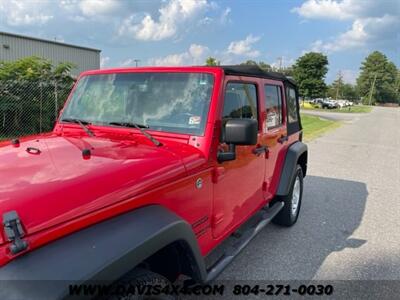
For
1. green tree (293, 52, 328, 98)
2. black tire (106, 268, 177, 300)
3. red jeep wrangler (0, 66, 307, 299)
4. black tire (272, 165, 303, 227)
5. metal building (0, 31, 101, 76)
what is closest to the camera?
red jeep wrangler (0, 66, 307, 299)

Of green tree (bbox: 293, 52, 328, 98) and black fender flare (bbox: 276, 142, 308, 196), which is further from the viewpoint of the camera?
green tree (bbox: 293, 52, 328, 98)

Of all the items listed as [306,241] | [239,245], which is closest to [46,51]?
[306,241]

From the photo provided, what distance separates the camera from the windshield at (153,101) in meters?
2.79

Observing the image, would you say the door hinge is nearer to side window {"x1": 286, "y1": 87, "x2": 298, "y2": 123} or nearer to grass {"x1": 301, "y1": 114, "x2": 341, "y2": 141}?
side window {"x1": 286, "y1": 87, "x2": 298, "y2": 123}

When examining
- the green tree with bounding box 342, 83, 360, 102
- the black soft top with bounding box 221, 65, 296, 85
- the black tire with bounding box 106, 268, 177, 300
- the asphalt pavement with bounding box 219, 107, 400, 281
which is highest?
the green tree with bounding box 342, 83, 360, 102

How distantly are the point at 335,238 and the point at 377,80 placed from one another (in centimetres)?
12002

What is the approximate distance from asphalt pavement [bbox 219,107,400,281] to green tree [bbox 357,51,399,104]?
111m

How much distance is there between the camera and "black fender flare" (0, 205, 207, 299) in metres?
1.43

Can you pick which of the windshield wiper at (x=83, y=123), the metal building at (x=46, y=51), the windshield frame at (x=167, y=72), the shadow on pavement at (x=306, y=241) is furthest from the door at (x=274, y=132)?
the metal building at (x=46, y=51)

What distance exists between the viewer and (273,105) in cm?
422

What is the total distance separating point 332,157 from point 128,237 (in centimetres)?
986

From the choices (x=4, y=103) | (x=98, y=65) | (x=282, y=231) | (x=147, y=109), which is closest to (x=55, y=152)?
(x=147, y=109)

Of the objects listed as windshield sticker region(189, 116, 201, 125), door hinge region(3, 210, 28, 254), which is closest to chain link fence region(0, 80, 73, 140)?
windshield sticker region(189, 116, 201, 125)

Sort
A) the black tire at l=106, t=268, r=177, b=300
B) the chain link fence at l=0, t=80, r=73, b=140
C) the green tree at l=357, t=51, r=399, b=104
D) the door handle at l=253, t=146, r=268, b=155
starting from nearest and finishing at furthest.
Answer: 1. the black tire at l=106, t=268, r=177, b=300
2. the door handle at l=253, t=146, r=268, b=155
3. the chain link fence at l=0, t=80, r=73, b=140
4. the green tree at l=357, t=51, r=399, b=104
